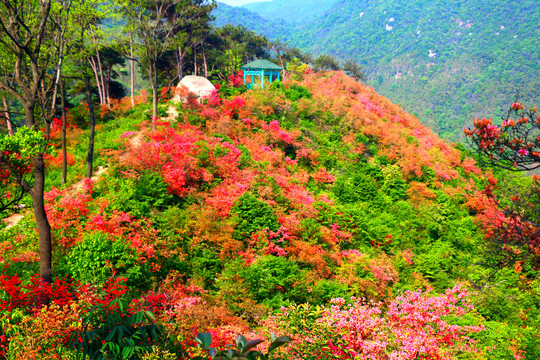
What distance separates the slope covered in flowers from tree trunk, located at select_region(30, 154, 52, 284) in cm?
40

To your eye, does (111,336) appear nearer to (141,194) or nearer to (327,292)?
(327,292)

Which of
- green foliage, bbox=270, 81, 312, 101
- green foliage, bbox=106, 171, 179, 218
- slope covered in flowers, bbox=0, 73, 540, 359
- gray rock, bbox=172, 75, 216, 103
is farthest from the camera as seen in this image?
green foliage, bbox=270, 81, 312, 101

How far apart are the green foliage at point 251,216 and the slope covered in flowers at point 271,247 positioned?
0.19 ft

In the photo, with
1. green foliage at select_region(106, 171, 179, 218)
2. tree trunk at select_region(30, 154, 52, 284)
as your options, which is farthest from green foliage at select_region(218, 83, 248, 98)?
tree trunk at select_region(30, 154, 52, 284)

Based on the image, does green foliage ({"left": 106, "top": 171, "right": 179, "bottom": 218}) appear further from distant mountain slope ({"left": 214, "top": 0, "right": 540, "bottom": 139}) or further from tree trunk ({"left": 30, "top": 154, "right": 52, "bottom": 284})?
distant mountain slope ({"left": 214, "top": 0, "right": 540, "bottom": 139})

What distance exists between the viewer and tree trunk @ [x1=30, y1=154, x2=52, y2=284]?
277 inches

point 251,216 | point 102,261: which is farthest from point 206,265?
point 102,261

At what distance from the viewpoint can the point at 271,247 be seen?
38.3ft

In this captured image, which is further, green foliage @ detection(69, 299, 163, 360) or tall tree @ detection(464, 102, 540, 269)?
tall tree @ detection(464, 102, 540, 269)

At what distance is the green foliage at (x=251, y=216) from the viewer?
12.1 meters

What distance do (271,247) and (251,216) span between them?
1.58m

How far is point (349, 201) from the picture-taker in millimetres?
18625

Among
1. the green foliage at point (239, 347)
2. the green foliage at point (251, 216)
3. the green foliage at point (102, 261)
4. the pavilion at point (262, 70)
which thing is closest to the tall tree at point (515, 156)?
the green foliage at point (239, 347)

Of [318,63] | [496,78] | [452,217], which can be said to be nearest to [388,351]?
[452,217]
